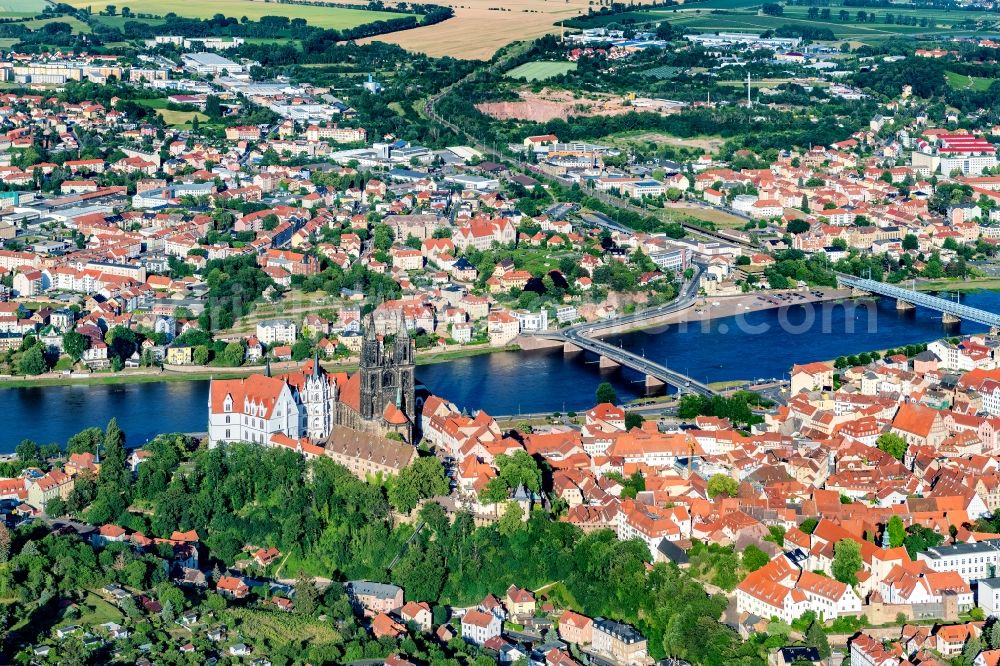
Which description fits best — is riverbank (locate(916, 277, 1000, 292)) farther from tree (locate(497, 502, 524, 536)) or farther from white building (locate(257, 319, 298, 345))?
tree (locate(497, 502, 524, 536))

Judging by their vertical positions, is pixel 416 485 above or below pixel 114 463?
above

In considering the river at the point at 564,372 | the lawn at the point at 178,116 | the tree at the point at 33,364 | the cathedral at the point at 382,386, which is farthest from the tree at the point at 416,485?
the lawn at the point at 178,116

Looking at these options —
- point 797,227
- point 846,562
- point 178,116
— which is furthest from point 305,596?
point 178,116

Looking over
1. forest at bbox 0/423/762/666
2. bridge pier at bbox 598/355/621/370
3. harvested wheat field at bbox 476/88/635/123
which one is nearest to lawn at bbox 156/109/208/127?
harvested wheat field at bbox 476/88/635/123

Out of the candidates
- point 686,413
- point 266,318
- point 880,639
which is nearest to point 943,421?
point 686,413

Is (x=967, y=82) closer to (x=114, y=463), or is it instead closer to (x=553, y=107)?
(x=553, y=107)

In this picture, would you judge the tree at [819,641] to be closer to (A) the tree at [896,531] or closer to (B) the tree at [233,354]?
(A) the tree at [896,531]

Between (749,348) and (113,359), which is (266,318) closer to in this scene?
(113,359)
